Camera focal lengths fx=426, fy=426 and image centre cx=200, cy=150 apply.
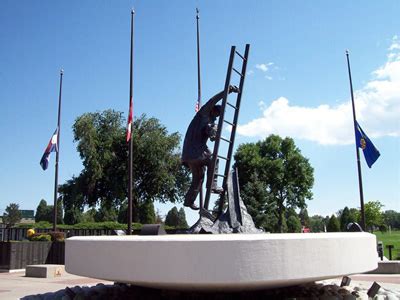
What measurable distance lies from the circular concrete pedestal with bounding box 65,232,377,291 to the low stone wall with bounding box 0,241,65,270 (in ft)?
46.1

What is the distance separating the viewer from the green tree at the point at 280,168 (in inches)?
1657

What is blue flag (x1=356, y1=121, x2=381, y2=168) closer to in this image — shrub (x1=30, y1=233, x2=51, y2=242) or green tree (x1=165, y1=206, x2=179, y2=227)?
shrub (x1=30, y1=233, x2=51, y2=242)

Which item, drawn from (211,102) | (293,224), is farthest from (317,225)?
(211,102)

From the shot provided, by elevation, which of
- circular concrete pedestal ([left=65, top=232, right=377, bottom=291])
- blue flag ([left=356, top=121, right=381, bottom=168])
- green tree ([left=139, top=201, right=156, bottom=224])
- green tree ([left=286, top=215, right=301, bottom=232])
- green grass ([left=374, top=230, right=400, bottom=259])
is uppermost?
blue flag ([left=356, top=121, right=381, bottom=168])

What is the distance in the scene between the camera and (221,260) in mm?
5301

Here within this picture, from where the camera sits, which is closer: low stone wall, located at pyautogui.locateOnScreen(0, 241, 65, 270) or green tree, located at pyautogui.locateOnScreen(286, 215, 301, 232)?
low stone wall, located at pyautogui.locateOnScreen(0, 241, 65, 270)

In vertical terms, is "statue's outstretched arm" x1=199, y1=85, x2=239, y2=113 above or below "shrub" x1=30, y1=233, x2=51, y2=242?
above

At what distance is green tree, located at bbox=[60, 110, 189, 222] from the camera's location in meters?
38.0

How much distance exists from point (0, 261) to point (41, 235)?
2761 millimetres

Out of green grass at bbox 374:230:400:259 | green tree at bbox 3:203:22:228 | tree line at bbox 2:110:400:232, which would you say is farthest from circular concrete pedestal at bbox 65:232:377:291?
green tree at bbox 3:203:22:228

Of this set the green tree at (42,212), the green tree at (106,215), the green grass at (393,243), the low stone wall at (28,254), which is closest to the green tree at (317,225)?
the green grass at (393,243)

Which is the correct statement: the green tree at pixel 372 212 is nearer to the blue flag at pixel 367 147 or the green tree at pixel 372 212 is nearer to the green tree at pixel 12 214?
the blue flag at pixel 367 147

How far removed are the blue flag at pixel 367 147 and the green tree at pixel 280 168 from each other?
864 inches

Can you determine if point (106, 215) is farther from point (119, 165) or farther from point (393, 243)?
point (393, 243)
